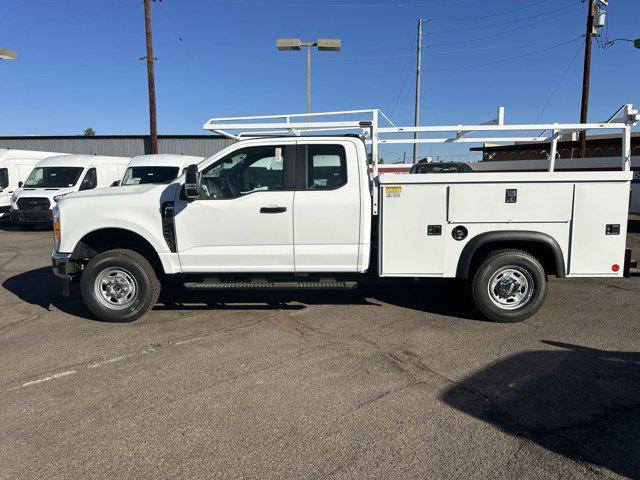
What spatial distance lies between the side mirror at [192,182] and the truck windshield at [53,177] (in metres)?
12.0

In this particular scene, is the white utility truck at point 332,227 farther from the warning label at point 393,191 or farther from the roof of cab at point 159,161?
the roof of cab at point 159,161

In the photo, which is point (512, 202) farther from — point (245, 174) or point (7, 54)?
point (7, 54)

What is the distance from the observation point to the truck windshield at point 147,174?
1436 centimetres

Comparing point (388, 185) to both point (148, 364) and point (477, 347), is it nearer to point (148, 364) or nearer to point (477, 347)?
point (477, 347)

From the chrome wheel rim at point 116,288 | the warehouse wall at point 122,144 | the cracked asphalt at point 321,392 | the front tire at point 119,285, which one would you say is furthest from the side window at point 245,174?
the warehouse wall at point 122,144

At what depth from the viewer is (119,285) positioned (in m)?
5.60

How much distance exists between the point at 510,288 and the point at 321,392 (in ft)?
9.21

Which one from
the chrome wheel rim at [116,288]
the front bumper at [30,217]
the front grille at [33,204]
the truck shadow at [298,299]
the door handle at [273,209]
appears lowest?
the truck shadow at [298,299]

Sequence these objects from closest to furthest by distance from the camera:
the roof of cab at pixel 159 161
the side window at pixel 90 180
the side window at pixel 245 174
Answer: the side window at pixel 245 174 → the roof of cab at pixel 159 161 → the side window at pixel 90 180

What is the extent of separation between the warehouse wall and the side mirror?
83.6 feet

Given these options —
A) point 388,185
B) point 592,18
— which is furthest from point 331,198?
point 592,18

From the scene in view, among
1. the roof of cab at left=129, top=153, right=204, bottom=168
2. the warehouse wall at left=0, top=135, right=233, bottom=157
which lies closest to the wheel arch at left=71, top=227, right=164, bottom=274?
the roof of cab at left=129, top=153, right=204, bottom=168

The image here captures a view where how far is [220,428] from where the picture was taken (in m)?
Result: 3.28

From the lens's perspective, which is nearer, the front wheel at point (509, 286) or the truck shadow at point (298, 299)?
the front wheel at point (509, 286)
